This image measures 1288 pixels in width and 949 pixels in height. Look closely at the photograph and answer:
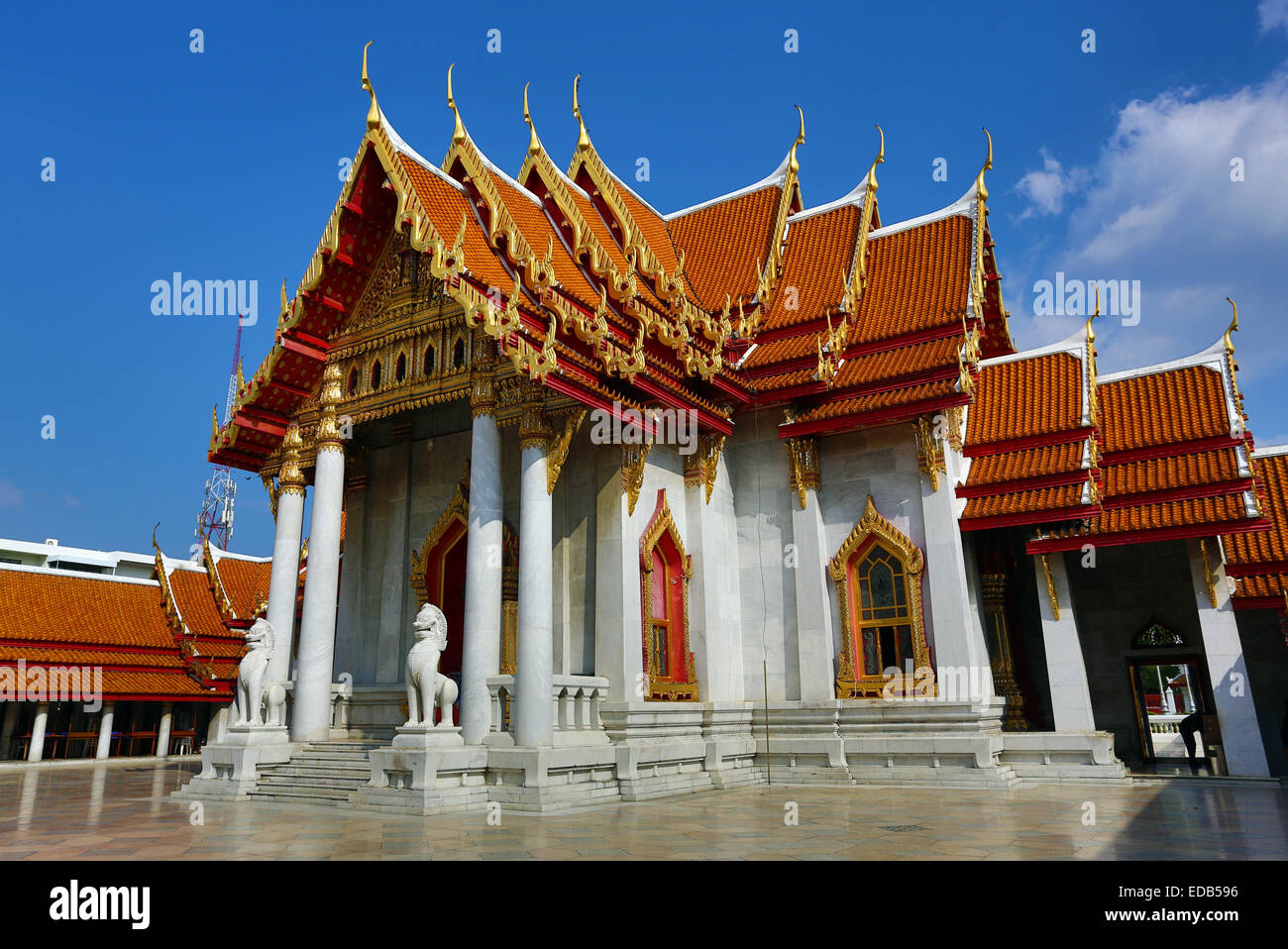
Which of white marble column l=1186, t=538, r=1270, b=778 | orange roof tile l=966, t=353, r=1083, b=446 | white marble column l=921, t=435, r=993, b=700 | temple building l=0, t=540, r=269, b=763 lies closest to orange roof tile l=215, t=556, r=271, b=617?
temple building l=0, t=540, r=269, b=763

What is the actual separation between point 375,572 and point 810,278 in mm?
9737

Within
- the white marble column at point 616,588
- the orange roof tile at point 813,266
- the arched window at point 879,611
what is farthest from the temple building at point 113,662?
the arched window at point 879,611

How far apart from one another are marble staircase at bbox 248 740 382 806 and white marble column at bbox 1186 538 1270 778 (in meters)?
12.1

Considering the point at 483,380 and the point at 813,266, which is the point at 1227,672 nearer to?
the point at 813,266

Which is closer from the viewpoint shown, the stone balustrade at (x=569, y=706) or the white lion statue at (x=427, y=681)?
the white lion statue at (x=427, y=681)

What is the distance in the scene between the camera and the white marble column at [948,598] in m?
13.2

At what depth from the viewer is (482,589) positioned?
1125cm

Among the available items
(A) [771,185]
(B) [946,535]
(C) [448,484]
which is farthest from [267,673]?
(A) [771,185]

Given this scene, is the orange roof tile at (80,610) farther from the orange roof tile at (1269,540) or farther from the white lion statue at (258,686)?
the orange roof tile at (1269,540)

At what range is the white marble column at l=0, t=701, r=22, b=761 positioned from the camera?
976 inches

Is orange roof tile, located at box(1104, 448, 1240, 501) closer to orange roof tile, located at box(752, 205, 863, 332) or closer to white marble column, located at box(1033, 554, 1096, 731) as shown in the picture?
white marble column, located at box(1033, 554, 1096, 731)

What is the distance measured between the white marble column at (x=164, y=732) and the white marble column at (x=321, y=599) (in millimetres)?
17548
